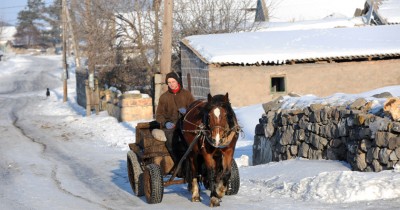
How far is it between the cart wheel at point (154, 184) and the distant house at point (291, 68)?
18022mm

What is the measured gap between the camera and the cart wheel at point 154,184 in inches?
442

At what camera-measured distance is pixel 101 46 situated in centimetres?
4109

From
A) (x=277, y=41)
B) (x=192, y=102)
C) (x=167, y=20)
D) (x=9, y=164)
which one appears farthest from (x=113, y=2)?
(x=192, y=102)

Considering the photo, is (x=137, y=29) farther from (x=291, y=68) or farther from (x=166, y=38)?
(x=166, y=38)

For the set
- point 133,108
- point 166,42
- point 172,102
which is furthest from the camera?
point 133,108

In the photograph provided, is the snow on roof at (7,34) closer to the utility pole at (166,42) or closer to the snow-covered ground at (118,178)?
the snow-covered ground at (118,178)

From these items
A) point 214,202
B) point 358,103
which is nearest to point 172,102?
point 214,202

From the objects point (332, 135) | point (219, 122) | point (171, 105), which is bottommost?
point (332, 135)

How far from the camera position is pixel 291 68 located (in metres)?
A: 30.3

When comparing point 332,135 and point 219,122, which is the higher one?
point 219,122

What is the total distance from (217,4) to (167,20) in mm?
19734

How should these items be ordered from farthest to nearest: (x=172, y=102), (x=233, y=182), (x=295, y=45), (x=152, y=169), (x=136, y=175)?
(x=295, y=45), (x=172, y=102), (x=136, y=175), (x=233, y=182), (x=152, y=169)

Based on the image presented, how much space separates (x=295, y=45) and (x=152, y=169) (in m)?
20.9

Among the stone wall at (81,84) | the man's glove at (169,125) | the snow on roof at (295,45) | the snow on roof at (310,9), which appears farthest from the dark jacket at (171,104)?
the snow on roof at (310,9)
